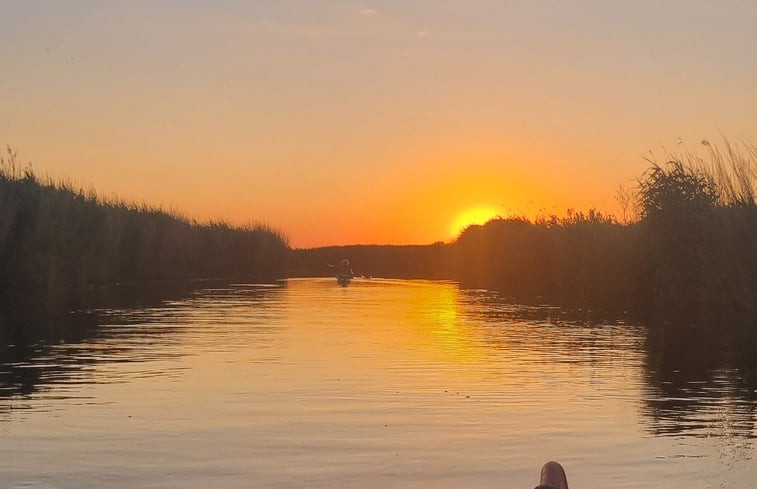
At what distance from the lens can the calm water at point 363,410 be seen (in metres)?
9.10

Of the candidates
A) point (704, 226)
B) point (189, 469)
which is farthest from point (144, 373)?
point (704, 226)

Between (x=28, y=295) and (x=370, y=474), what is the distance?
34.9m

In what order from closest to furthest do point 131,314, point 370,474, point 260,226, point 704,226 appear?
point 370,474
point 131,314
point 704,226
point 260,226

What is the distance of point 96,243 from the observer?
54031 millimetres

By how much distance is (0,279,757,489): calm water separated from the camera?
910cm

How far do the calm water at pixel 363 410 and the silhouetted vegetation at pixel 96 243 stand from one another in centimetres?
2116

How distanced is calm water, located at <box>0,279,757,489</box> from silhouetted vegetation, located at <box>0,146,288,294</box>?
21164mm

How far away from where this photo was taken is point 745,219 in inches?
1103

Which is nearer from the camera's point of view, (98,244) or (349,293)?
(349,293)

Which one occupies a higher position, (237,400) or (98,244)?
(98,244)

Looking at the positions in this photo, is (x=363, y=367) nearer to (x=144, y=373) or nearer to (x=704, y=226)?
(x=144, y=373)

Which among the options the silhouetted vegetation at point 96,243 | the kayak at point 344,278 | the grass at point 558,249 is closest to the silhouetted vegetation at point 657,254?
the grass at point 558,249

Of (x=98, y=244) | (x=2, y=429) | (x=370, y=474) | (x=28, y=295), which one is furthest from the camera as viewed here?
(x=98, y=244)

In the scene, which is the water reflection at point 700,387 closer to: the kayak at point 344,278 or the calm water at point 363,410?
the calm water at point 363,410
